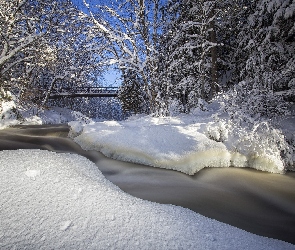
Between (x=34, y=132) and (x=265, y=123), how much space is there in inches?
284

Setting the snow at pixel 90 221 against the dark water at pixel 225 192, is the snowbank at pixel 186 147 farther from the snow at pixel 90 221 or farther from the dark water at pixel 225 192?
the snow at pixel 90 221

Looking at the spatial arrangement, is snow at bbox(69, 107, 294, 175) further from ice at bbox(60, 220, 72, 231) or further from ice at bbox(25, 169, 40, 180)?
ice at bbox(60, 220, 72, 231)

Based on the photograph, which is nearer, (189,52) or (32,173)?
(32,173)

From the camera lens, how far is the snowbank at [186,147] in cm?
471

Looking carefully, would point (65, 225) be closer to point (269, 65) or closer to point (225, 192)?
point (225, 192)

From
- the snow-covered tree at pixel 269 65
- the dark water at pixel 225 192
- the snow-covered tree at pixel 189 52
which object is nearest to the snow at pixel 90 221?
the dark water at pixel 225 192

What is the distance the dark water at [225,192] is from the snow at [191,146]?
219 millimetres

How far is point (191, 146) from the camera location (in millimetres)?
4926

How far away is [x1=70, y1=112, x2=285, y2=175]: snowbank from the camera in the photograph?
4707mm

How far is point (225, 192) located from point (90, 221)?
236cm

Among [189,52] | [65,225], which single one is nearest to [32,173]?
[65,225]

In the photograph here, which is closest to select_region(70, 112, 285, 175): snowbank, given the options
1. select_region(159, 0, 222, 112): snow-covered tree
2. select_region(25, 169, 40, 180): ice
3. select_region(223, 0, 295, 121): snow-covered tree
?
select_region(223, 0, 295, 121): snow-covered tree

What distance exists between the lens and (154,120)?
23.5 feet

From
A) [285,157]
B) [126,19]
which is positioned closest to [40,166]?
[285,157]
